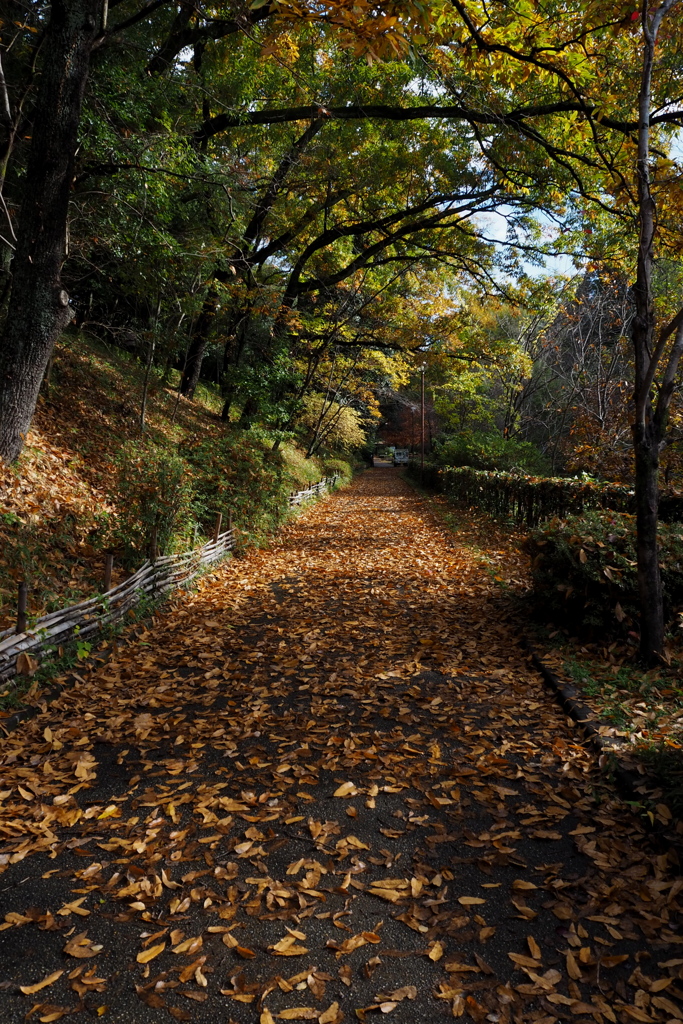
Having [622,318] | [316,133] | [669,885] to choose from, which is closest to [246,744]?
[669,885]

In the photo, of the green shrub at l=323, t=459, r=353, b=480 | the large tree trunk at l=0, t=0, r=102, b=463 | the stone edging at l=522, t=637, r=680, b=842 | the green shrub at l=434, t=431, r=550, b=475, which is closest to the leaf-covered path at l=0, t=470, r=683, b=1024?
the stone edging at l=522, t=637, r=680, b=842

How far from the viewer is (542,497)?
11.5 meters

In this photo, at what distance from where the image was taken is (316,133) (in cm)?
1331

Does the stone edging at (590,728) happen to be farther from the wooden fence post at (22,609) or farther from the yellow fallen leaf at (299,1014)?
the wooden fence post at (22,609)

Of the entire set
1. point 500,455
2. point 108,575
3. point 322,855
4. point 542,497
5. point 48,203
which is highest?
point 48,203

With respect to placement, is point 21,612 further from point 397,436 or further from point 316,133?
point 397,436

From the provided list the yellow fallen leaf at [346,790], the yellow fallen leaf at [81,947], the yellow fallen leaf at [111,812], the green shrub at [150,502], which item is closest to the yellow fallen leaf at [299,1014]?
the yellow fallen leaf at [81,947]

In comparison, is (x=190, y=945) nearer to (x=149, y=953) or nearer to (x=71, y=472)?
(x=149, y=953)

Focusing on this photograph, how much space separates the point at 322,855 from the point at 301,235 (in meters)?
17.5

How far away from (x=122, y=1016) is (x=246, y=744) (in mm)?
1908

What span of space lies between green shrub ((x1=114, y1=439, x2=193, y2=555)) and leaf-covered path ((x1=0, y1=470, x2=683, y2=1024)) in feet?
6.67

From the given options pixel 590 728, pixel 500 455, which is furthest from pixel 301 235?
pixel 590 728

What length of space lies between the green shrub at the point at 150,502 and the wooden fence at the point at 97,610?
419 millimetres

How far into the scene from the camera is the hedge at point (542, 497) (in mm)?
9000
